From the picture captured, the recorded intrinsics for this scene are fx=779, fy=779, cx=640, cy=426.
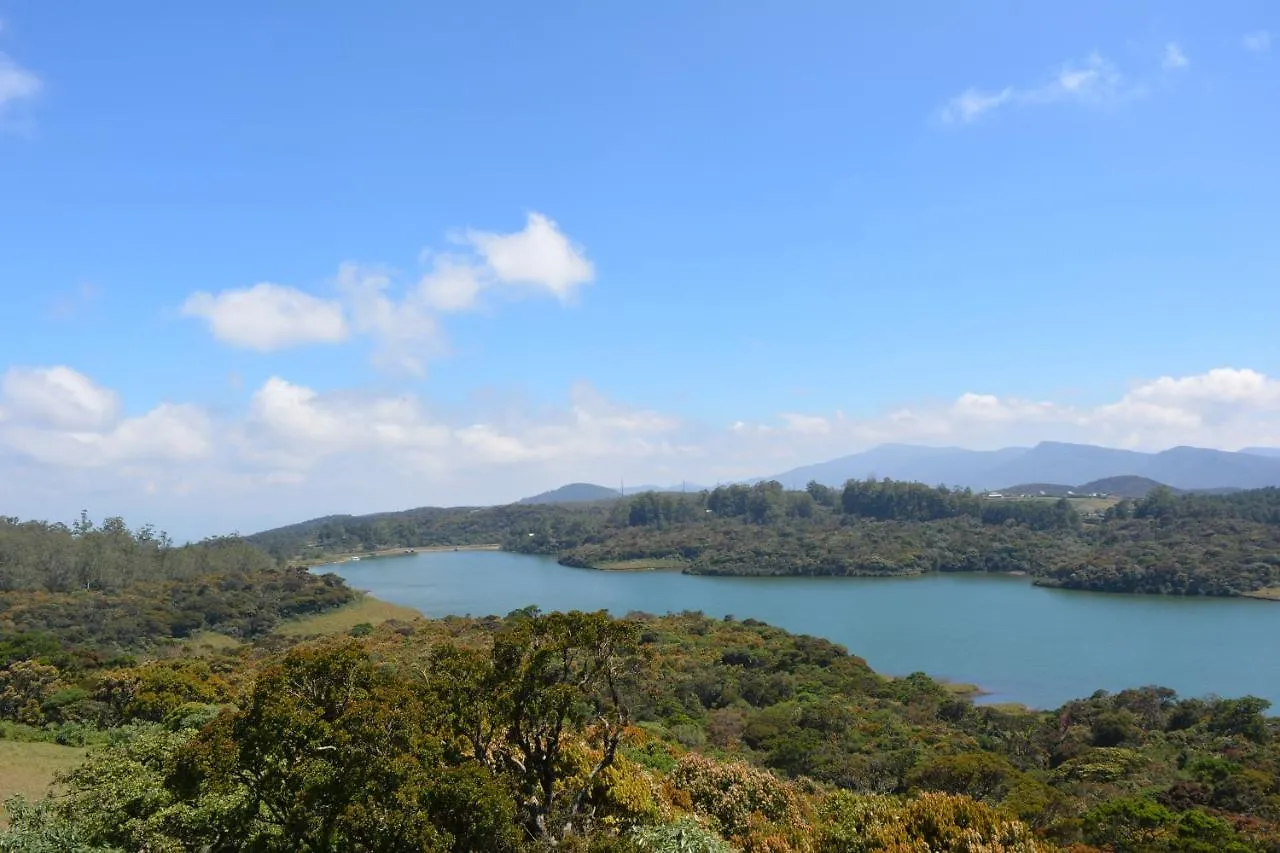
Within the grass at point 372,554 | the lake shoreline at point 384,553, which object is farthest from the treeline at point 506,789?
the lake shoreline at point 384,553

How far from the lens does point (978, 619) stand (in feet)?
211

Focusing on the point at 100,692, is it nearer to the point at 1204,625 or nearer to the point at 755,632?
the point at 755,632

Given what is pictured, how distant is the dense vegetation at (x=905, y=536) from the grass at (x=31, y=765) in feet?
276

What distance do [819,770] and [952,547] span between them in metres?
86.8

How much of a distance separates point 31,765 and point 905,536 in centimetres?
10433

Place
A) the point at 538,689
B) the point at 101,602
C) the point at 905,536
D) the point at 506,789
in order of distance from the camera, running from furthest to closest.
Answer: the point at 905,536 → the point at 101,602 → the point at 538,689 → the point at 506,789

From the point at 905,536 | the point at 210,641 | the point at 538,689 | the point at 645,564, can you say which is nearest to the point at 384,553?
the point at 645,564

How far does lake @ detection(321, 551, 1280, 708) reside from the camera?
4581 cm

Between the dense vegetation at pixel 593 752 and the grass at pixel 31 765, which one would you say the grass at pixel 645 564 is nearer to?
the dense vegetation at pixel 593 752

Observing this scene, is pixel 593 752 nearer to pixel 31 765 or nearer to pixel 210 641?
pixel 31 765

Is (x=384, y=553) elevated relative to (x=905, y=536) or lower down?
lower down

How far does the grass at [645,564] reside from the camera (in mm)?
114812

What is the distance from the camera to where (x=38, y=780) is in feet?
55.1

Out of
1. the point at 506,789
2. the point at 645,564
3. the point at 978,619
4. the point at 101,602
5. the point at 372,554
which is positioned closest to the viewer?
the point at 506,789
